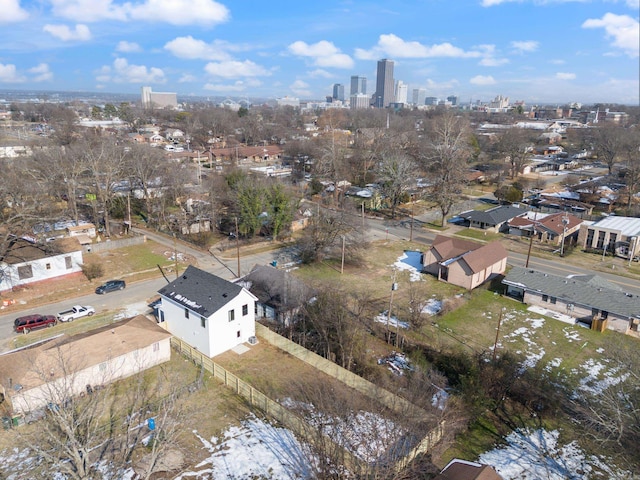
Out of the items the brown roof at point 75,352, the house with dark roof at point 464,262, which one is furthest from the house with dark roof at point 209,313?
the house with dark roof at point 464,262

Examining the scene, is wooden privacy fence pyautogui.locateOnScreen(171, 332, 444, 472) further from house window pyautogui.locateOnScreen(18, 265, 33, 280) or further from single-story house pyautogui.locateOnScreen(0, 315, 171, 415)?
house window pyautogui.locateOnScreen(18, 265, 33, 280)

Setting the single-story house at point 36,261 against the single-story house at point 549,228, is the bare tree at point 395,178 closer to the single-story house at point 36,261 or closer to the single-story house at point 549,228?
the single-story house at point 549,228

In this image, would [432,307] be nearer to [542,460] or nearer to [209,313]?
[542,460]

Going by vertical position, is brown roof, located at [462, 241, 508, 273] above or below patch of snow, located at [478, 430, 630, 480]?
above

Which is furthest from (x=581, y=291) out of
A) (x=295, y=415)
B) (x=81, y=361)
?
(x=81, y=361)

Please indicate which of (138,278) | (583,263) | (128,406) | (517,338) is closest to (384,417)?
(128,406)

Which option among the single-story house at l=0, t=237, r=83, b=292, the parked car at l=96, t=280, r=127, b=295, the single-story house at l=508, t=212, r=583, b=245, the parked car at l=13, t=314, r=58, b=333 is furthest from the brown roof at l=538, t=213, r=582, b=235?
the parked car at l=13, t=314, r=58, b=333

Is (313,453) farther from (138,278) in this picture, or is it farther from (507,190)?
(507,190)
